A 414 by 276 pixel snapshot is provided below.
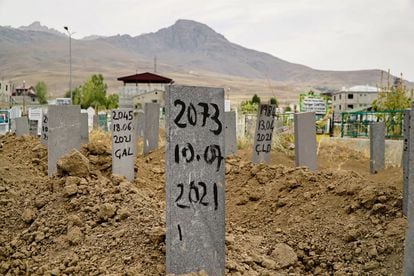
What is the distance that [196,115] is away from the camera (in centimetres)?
391

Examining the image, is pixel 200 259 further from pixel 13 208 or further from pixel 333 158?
pixel 333 158

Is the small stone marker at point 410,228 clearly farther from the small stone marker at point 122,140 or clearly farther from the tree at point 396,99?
the tree at point 396,99

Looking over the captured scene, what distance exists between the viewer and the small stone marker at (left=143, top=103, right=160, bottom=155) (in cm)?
1264

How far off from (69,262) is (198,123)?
1.56 metres

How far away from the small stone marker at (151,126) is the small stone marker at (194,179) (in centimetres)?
864

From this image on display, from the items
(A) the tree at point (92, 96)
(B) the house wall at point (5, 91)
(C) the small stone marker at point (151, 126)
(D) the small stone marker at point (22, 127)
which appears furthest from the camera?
(B) the house wall at point (5, 91)

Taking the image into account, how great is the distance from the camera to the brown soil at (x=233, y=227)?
440 centimetres

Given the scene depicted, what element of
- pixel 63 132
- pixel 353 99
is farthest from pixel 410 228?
pixel 353 99

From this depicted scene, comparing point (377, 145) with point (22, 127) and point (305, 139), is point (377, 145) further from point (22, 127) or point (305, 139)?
point (22, 127)

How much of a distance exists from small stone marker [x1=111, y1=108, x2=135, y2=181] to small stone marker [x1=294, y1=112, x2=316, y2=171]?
103 inches

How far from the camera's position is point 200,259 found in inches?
157

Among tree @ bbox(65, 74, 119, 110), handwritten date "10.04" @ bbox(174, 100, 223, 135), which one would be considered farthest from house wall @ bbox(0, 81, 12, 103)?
handwritten date "10.04" @ bbox(174, 100, 223, 135)

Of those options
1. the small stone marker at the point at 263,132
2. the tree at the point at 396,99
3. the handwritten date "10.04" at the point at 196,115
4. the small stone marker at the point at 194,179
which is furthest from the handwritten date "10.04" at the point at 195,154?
the tree at the point at 396,99

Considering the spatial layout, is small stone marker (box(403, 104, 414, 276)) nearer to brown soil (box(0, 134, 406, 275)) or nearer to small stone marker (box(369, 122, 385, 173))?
brown soil (box(0, 134, 406, 275))
